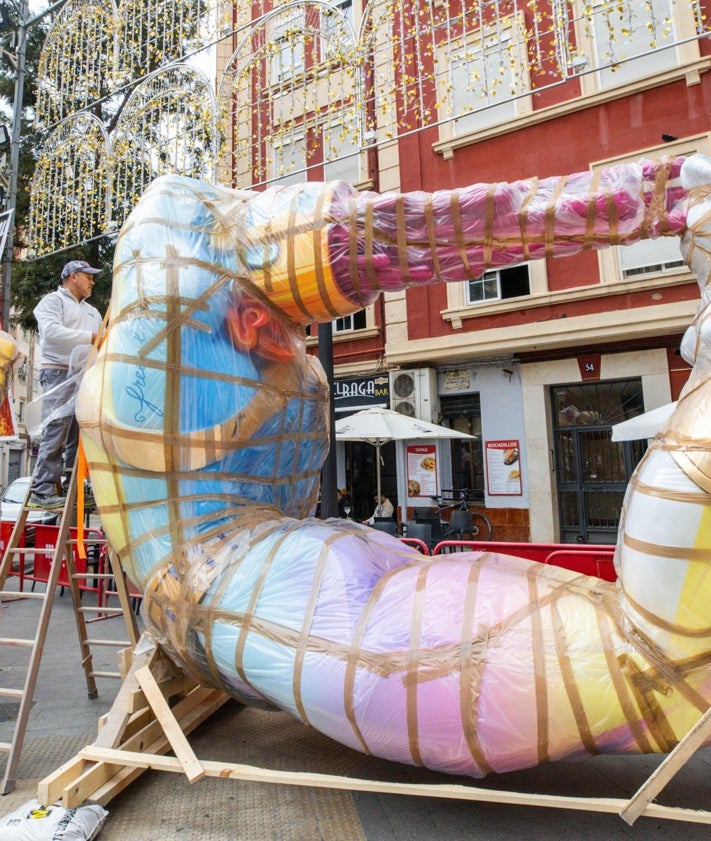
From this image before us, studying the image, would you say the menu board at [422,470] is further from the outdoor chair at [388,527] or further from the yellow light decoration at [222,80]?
the yellow light decoration at [222,80]

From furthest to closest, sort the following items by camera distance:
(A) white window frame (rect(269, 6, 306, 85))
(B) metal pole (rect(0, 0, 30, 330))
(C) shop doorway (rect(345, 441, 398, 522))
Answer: (C) shop doorway (rect(345, 441, 398, 522)) → (B) metal pole (rect(0, 0, 30, 330)) → (A) white window frame (rect(269, 6, 306, 85))

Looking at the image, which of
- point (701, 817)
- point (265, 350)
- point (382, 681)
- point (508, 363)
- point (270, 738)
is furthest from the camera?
point (508, 363)

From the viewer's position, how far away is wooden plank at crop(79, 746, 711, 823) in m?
1.95

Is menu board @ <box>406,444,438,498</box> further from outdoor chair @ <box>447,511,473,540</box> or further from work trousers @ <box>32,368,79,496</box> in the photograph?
work trousers @ <box>32,368,79,496</box>

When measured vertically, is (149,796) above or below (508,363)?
below

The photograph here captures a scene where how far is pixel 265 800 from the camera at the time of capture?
2.60 meters

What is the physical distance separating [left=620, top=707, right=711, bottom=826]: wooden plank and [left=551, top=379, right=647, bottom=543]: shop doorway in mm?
8700

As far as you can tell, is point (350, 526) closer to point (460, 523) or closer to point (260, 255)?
point (260, 255)

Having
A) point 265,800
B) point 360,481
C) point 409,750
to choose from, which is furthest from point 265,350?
point 360,481

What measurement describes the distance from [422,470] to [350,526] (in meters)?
8.71

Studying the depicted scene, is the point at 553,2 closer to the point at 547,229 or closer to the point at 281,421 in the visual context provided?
the point at 547,229

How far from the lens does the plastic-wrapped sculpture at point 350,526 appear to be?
6.37 feet

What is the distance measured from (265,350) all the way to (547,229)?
1.41 m

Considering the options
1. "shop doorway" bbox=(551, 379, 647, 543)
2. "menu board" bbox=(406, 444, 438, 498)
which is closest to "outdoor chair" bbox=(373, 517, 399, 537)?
"menu board" bbox=(406, 444, 438, 498)
